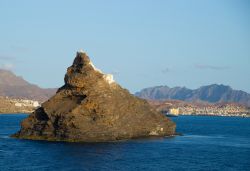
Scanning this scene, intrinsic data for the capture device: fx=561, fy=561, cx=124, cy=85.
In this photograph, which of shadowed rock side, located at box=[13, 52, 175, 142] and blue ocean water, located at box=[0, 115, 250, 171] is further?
shadowed rock side, located at box=[13, 52, 175, 142]

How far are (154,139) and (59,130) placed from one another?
61.8ft

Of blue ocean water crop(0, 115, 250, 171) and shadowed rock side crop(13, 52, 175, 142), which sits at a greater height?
shadowed rock side crop(13, 52, 175, 142)

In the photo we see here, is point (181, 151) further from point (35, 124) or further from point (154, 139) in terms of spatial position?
point (35, 124)

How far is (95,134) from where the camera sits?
97.3 metres

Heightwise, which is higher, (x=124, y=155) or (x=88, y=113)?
(x=88, y=113)

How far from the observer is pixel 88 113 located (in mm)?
99125

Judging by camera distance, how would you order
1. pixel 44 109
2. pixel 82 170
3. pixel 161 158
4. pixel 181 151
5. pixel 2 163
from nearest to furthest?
1. pixel 82 170
2. pixel 2 163
3. pixel 161 158
4. pixel 181 151
5. pixel 44 109

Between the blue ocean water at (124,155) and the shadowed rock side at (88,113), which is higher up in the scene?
the shadowed rock side at (88,113)

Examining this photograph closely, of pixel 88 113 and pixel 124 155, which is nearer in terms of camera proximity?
pixel 124 155

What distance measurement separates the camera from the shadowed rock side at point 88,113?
97.5m

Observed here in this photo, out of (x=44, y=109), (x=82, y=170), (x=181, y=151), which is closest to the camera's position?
(x=82, y=170)

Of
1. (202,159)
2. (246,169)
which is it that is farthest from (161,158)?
(246,169)

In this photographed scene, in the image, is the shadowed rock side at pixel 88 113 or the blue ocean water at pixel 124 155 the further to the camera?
the shadowed rock side at pixel 88 113

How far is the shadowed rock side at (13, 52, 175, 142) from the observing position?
97525 mm
